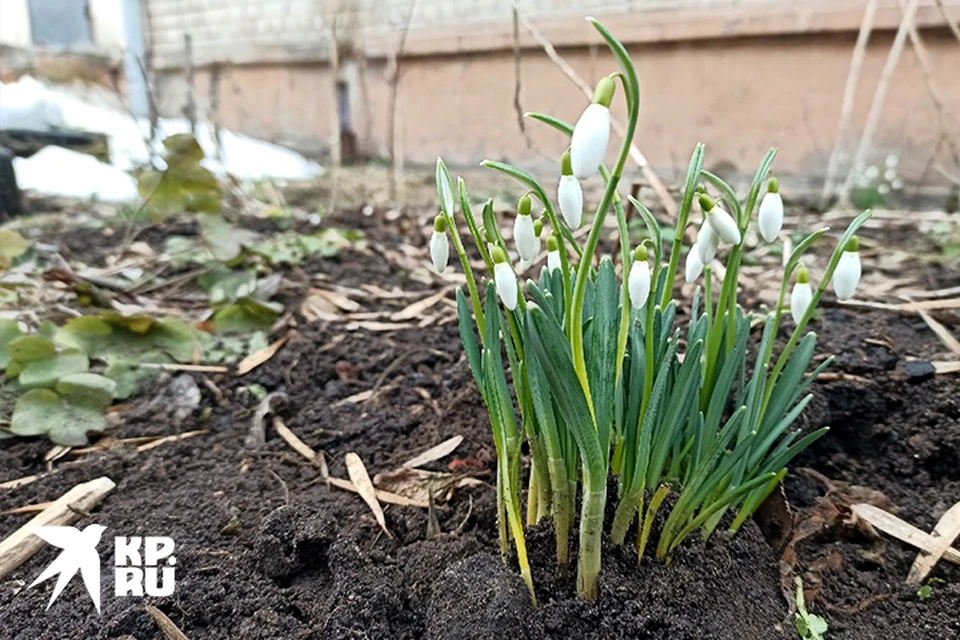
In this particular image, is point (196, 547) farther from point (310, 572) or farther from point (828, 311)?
point (828, 311)

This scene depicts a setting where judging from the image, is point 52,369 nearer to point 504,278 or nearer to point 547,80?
point 504,278

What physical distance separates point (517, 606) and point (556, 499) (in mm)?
150

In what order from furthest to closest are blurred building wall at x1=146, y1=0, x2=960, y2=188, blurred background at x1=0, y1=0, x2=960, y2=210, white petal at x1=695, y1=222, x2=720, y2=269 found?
1. blurred building wall at x1=146, y1=0, x2=960, y2=188
2. blurred background at x1=0, y1=0, x2=960, y2=210
3. white petal at x1=695, y1=222, x2=720, y2=269

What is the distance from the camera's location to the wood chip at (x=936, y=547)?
1.17m

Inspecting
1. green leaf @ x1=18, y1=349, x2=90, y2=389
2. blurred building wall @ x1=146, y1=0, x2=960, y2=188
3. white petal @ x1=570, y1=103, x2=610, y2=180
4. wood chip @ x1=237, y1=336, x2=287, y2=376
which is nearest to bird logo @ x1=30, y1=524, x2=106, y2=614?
green leaf @ x1=18, y1=349, x2=90, y2=389

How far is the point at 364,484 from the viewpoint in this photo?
4.58 ft

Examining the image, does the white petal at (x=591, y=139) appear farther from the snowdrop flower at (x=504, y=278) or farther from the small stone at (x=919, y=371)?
the small stone at (x=919, y=371)

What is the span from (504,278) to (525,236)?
76 mm

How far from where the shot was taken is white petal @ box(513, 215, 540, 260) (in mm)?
886

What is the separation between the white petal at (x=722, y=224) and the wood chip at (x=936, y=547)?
2.27 feet

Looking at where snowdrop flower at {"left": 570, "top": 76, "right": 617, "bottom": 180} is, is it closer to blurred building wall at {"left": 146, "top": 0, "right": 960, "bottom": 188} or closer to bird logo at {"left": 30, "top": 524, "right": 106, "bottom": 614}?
bird logo at {"left": 30, "top": 524, "right": 106, "bottom": 614}

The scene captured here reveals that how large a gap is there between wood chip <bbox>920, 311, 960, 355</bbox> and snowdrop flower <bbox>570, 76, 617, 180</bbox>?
138cm

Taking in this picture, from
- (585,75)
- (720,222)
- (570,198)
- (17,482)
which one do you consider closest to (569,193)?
(570,198)

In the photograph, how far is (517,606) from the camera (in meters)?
0.98
